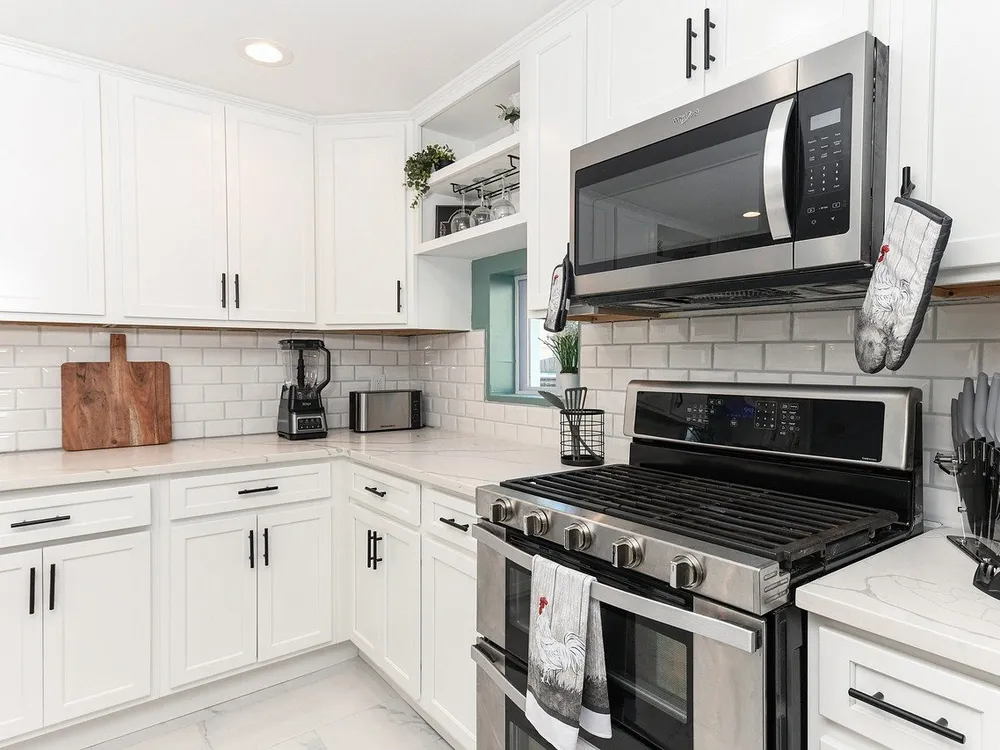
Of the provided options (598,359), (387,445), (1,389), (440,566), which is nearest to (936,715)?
(440,566)

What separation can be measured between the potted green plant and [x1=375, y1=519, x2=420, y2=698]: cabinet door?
1473 millimetres

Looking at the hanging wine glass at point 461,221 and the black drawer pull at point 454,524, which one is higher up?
the hanging wine glass at point 461,221

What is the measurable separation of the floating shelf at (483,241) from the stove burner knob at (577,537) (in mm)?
1188

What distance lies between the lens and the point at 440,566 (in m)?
1.93

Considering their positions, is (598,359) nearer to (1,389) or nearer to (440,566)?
(440,566)

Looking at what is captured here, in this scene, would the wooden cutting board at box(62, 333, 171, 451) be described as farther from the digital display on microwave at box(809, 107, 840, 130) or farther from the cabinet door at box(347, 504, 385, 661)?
the digital display on microwave at box(809, 107, 840, 130)

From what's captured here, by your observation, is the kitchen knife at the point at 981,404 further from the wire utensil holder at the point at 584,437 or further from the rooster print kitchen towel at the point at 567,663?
the wire utensil holder at the point at 584,437

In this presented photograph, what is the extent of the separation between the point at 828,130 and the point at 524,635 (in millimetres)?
1263

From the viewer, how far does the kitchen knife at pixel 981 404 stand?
3.75ft

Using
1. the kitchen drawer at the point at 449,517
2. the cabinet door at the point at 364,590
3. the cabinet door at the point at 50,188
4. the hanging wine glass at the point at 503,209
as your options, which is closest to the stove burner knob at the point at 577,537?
the kitchen drawer at the point at 449,517

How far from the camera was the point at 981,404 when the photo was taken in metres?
1.15

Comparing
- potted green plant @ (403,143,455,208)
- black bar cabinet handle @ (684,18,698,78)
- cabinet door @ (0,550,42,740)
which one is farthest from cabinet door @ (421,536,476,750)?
potted green plant @ (403,143,455,208)

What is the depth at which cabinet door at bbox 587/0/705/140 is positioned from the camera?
1.50 meters

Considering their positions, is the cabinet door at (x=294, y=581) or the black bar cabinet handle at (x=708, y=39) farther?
the cabinet door at (x=294, y=581)
